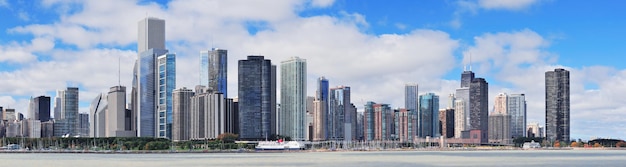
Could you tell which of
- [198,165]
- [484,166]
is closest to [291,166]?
[198,165]

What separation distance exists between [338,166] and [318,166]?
122 inches

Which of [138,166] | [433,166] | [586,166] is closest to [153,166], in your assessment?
[138,166]

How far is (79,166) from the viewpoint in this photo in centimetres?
13075

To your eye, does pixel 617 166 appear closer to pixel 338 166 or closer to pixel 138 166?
pixel 338 166

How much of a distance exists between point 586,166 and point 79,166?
76.6m

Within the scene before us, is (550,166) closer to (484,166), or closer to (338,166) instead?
(484,166)

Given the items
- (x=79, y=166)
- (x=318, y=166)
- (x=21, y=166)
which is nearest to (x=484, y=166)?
(x=318, y=166)

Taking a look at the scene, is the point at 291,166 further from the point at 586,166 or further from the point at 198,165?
the point at 586,166

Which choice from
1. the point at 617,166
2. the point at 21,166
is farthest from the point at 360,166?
the point at 21,166

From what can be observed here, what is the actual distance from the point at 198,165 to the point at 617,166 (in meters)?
64.0

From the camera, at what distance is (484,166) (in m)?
132

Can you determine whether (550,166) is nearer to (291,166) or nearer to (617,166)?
(617,166)

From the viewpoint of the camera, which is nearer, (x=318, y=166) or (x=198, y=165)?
(x=318, y=166)

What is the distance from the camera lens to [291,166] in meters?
129
